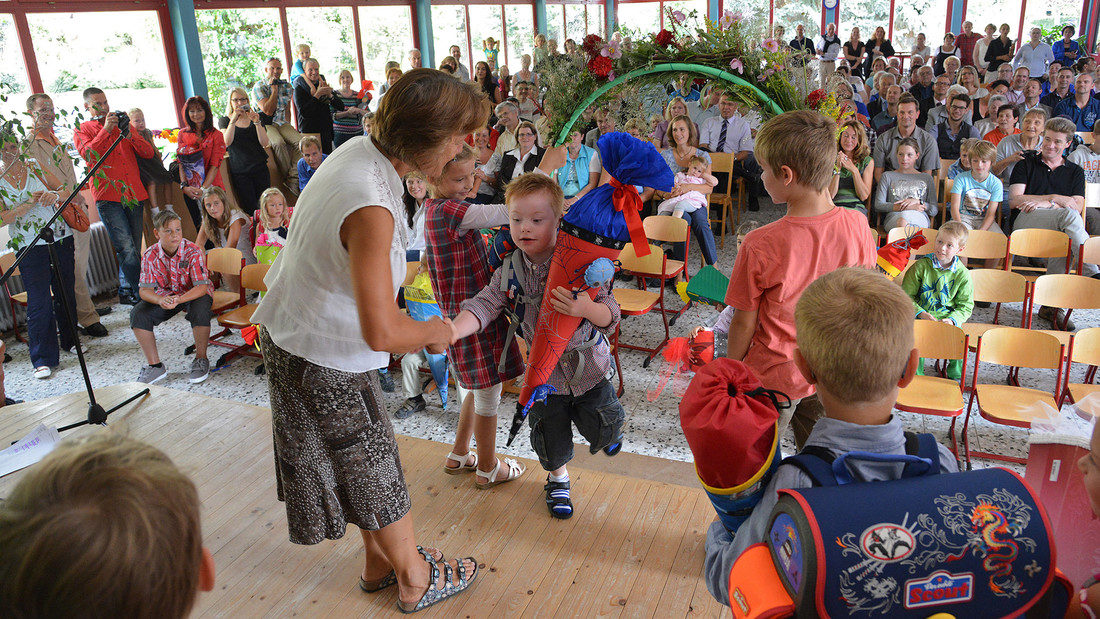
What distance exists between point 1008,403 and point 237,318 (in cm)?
420

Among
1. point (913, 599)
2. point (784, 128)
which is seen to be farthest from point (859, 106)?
point (913, 599)

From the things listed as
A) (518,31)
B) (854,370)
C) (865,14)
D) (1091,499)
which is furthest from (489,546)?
(865,14)

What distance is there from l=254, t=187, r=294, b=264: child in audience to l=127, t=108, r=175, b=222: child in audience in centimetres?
151

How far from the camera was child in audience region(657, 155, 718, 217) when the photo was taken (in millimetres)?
5652

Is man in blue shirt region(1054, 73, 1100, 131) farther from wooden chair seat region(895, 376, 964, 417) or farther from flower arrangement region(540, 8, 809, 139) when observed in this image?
flower arrangement region(540, 8, 809, 139)

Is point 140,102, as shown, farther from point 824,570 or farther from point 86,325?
point 824,570

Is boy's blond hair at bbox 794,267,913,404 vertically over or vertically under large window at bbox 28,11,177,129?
under

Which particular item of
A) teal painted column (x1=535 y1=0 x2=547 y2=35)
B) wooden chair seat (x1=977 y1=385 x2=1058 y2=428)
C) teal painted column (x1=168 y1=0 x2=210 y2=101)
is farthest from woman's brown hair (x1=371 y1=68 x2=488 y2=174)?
teal painted column (x1=535 y1=0 x2=547 y2=35)

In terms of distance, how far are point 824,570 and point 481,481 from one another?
71.6 inches

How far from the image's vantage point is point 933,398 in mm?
3156

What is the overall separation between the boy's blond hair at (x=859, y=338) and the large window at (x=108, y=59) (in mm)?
7619

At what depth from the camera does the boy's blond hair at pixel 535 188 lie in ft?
6.88

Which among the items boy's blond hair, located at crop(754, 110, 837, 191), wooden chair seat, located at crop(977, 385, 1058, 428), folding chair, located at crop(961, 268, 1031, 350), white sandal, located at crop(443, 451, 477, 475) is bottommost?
wooden chair seat, located at crop(977, 385, 1058, 428)

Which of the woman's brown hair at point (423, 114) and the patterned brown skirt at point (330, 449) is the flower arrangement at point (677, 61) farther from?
the patterned brown skirt at point (330, 449)
